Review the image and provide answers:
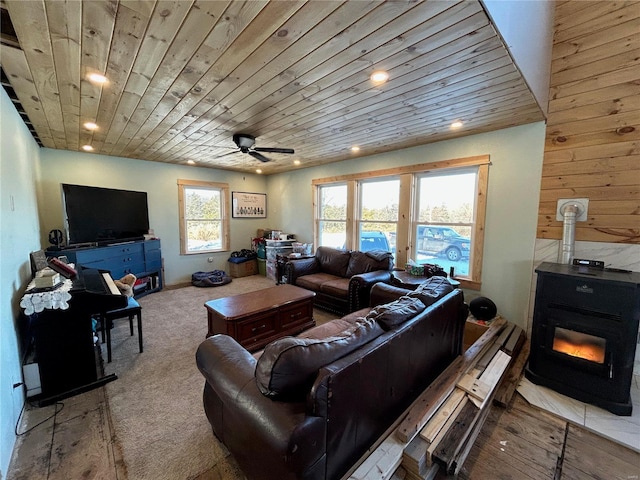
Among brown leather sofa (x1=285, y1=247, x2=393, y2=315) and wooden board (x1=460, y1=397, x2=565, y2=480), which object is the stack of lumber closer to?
wooden board (x1=460, y1=397, x2=565, y2=480)

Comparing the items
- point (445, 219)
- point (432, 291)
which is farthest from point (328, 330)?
point (445, 219)

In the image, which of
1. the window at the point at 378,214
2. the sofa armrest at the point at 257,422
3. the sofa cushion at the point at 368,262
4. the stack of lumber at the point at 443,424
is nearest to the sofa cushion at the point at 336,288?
the sofa cushion at the point at 368,262

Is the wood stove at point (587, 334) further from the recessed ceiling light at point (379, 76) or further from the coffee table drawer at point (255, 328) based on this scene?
the coffee table drawer at point (255, 328)

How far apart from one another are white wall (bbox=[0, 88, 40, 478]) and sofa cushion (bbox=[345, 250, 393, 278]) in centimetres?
359

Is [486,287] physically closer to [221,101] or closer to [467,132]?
[467,132]

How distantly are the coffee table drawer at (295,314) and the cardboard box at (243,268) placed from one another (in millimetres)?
3189

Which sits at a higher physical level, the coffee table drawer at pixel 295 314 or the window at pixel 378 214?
the window at pixel 378 214

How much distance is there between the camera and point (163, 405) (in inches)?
78.2

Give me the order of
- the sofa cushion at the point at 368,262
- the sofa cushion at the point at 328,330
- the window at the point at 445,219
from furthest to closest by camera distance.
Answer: the sofa cushion at the point at 368,262, the window at the point at 445,219, the sofa cushion at the point at 328,330

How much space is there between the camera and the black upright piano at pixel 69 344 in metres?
2.00

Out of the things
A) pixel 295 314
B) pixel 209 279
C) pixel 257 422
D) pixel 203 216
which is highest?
pixel 203 216

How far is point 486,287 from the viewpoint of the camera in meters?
3.33

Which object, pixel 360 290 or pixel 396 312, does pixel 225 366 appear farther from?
pixel 360 290

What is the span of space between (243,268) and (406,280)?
156 inches
